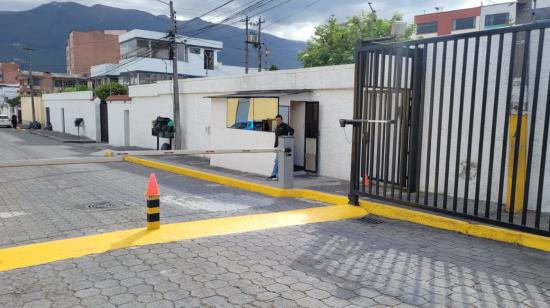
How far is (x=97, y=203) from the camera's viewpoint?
822 centimetres

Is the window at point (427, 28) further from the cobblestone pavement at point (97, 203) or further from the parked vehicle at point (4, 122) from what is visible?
the cobblestone pavement at point (97, 203)

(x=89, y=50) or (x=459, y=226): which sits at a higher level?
(x=89, y=50)

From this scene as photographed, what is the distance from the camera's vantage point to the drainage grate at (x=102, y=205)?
25.6 feet

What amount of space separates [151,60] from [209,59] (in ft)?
32.1

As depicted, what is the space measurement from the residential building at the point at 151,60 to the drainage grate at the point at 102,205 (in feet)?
143

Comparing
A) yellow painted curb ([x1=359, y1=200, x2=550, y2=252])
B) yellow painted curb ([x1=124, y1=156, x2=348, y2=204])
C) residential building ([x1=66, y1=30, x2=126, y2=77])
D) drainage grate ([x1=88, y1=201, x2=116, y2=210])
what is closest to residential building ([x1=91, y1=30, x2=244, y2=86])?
residential building ([x1=66, y1=30, x2=126, y2=77])

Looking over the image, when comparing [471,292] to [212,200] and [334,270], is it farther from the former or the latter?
[212,200]

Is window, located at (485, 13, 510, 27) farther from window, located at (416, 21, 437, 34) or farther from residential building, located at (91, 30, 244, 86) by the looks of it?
residential building, located at (91, 30, 244, 86)

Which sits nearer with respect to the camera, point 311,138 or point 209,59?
point 311,138

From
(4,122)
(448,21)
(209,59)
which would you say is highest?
(448,21)

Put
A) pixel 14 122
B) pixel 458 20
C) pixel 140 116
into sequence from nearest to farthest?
pixel 140 116 → pixel 14 122 → pixel 458 20

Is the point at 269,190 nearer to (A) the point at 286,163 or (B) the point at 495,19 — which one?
(A) the point at 286,163

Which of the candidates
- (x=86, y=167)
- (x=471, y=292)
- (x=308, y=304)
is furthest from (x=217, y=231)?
(x=86, y=167)

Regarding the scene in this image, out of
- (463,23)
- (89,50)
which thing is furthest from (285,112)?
(89,50)
